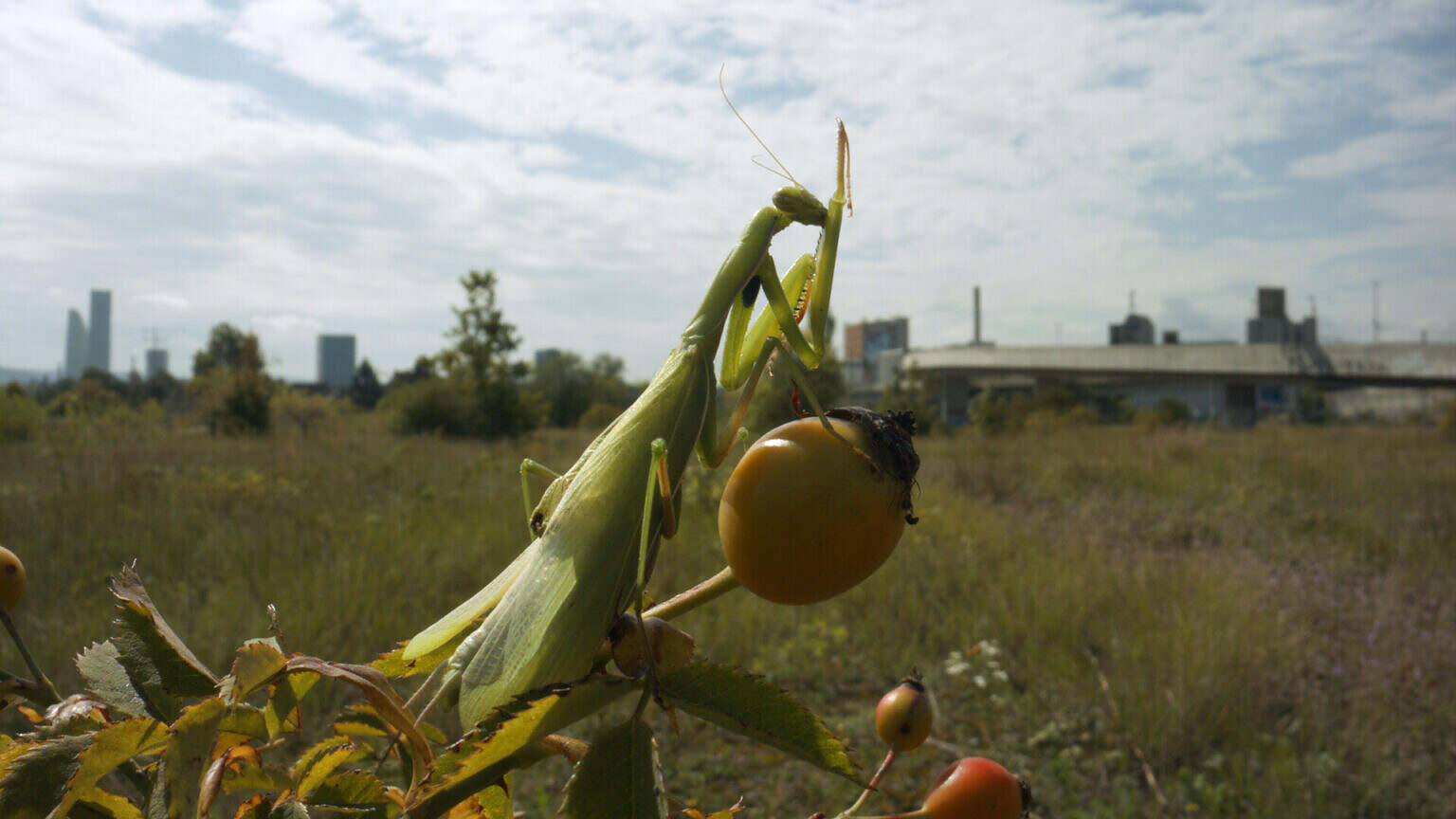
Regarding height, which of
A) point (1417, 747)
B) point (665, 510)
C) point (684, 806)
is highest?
point (665, 510)

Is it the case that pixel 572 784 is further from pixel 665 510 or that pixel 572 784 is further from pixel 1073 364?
pixel 1073 364

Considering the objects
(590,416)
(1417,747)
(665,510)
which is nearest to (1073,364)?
(590,416)

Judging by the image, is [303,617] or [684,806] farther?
[303,617]

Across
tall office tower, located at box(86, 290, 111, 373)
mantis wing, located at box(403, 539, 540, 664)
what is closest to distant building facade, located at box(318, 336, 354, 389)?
tall office tower, located at box(86, 290, 111, 373)

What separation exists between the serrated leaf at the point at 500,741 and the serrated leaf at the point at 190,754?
0.32 feet

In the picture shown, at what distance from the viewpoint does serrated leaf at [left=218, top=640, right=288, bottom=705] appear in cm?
37

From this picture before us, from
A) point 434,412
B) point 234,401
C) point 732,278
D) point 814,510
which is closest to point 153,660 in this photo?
point 814,510

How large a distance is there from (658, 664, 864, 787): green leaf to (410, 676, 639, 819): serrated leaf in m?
0.05

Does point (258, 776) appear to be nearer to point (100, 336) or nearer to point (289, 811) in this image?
point (289, 811)

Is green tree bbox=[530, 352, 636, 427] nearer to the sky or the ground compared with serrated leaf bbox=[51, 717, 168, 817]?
nearer to the sky

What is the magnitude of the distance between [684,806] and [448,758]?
155 mm

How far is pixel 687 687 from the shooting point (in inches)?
15.8

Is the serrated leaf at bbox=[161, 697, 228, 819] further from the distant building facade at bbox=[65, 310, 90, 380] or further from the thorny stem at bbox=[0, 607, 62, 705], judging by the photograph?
the distant building facade at bbox=[65, 310, 90, 380]

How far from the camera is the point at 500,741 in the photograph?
353mm
